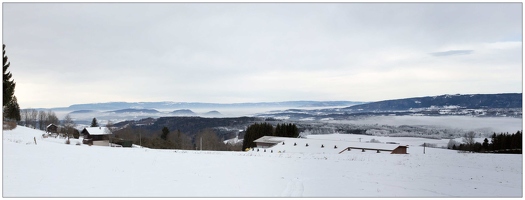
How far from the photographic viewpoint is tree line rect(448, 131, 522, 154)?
33.9 meters

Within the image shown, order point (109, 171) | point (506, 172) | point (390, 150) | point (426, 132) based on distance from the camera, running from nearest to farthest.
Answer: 1. point (109, 171)
2. point (506, 172)
3. point (390, 150)
4. point (426, 132)

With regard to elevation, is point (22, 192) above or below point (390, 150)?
above

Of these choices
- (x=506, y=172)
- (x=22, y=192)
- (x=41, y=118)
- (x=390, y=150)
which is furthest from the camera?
(x=41, y=118)

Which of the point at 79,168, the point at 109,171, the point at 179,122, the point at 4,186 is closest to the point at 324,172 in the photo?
the point at 109,171

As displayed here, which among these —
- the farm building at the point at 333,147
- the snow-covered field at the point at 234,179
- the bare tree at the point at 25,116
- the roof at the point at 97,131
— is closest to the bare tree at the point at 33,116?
the bare tree at the point at 25,116

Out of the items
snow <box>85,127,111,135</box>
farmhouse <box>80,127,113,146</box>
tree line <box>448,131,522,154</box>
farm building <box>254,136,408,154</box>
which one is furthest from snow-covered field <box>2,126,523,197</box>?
snow <box>85,127,111,135</box>

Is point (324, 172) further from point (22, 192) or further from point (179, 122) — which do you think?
point (179, 122)

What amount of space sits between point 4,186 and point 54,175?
1835mm

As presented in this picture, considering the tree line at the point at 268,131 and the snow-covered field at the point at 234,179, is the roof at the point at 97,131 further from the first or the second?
the snow-covered field at the point at 234,179

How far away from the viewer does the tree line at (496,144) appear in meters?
33.9

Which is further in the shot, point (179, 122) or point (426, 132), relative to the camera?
point (179, 122)

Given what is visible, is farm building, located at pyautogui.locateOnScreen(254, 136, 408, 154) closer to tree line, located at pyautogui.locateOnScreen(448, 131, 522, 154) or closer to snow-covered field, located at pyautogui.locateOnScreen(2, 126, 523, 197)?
tree line, located at pyautogui.locateOnScreen(448, 131, 522, 154)

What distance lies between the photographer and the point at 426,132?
141 ft

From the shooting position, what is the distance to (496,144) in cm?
4462
